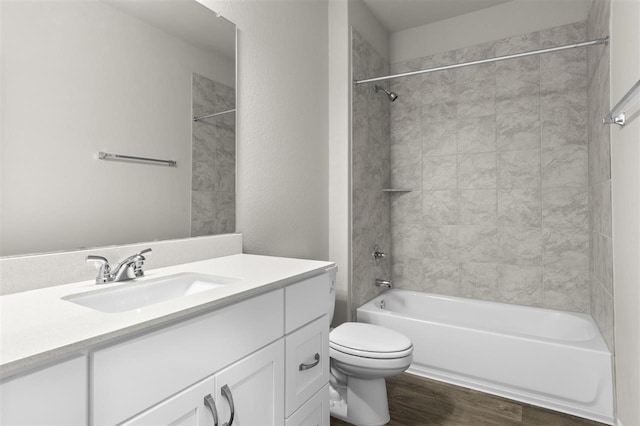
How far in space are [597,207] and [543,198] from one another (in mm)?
469

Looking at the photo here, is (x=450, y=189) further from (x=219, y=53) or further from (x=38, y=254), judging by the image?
(x=38, y=254)

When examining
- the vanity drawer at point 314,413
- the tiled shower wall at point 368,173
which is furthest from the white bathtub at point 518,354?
the vanity drawer at point 314,413

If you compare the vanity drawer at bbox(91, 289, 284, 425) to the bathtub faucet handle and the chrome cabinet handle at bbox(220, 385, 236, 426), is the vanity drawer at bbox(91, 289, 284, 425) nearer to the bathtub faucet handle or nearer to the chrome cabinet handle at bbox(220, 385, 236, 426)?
the chrome cabinet handle at bbox(220, 385, 236, 426)

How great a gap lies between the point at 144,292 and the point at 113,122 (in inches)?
23.0

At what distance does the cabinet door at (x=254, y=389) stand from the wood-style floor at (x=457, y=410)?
93cm

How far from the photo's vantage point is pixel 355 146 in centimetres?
249

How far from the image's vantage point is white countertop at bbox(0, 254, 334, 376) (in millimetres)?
581

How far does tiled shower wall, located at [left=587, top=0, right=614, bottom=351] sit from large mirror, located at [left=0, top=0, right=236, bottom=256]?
1924mm

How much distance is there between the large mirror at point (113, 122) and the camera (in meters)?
0.96

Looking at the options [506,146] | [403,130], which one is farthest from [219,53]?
[506,146]

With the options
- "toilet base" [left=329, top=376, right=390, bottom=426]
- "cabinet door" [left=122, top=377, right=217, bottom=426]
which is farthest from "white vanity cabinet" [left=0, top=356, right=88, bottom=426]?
"toilet base" [left=329, top=376, right=390, bottom=426]

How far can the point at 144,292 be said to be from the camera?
1.09m

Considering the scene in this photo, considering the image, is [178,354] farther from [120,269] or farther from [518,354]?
[518,354]

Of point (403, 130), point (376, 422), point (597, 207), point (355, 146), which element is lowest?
point (376, 422)
